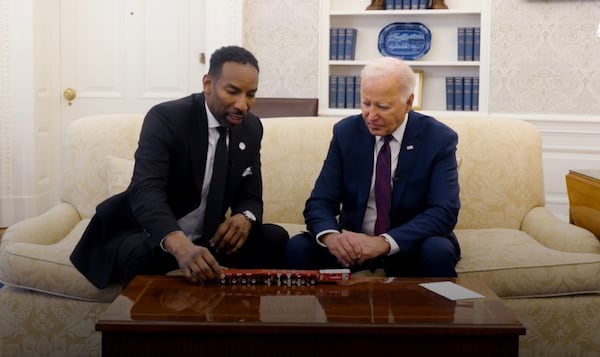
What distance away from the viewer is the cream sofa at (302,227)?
2502mm

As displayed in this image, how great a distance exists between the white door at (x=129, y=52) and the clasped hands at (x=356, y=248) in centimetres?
310

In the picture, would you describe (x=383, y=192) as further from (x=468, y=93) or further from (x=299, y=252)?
(x=468, y=93)

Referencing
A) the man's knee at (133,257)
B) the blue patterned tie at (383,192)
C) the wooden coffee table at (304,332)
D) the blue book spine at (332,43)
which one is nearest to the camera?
the wooden coffee table at (304,332)

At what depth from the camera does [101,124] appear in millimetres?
3156

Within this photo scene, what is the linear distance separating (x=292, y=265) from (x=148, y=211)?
1.68 feet

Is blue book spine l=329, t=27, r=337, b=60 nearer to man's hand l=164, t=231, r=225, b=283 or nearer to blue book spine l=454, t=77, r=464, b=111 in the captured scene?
blue book spine l=454, t=77, r=464, b=111

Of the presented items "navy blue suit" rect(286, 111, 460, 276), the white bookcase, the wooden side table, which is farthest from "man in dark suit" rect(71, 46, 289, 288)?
the white bookcase

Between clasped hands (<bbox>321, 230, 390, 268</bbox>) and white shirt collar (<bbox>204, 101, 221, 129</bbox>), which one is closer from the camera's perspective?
clasped hands (<bbox>321, 230, 390, 268</bbox>)

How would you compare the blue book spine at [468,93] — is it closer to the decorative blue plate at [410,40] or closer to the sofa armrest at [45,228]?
the decorative blue plate at [410,40]

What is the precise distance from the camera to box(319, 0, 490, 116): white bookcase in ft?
17.2

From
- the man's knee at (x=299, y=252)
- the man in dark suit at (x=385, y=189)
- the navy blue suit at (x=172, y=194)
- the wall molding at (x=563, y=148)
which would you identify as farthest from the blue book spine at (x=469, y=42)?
the man's knee at (x=299, y=252)

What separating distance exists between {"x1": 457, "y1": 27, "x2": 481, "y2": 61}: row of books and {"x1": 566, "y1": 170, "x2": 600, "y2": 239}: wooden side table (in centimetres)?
219

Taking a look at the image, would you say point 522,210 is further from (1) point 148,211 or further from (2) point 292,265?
(1) point 148,211

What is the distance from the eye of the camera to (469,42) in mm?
5145
